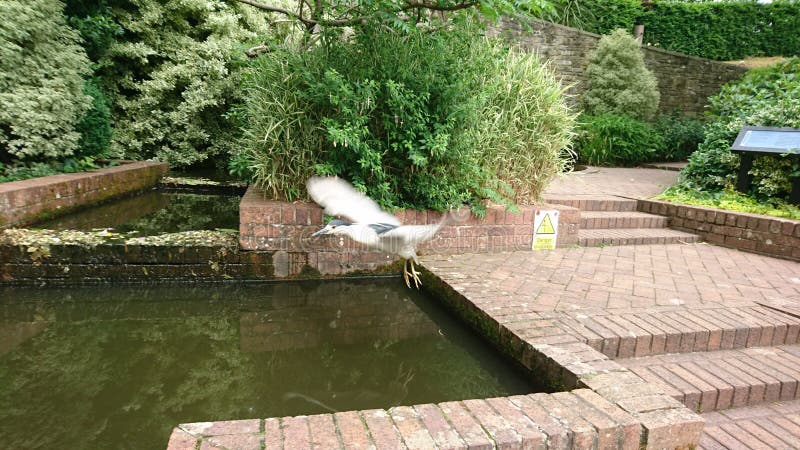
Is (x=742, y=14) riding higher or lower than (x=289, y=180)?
higher

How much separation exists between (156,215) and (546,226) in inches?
146

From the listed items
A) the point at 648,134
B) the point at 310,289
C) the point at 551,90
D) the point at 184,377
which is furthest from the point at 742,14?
the point at 184,377

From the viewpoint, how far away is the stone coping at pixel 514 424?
1.28 meters

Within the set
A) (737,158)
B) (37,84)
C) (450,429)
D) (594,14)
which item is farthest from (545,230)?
(594,14)

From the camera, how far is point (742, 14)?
14.3 m

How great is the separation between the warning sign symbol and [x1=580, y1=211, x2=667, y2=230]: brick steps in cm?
92

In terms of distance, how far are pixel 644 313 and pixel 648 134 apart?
843 cm

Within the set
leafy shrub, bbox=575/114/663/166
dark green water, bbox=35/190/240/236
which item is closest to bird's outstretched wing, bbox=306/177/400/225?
dark green water, bbox=35/190/240/236

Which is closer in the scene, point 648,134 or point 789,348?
point 789,348

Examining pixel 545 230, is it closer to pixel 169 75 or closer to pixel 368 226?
pixel 368 226

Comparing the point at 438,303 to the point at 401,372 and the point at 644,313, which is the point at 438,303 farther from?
the point at 644,313

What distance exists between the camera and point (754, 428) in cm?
178

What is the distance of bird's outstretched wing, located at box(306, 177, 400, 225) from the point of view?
2.43 m

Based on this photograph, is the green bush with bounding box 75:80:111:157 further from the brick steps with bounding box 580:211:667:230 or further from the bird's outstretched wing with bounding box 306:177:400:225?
the brick steps with bounding box 580:211:667:230
